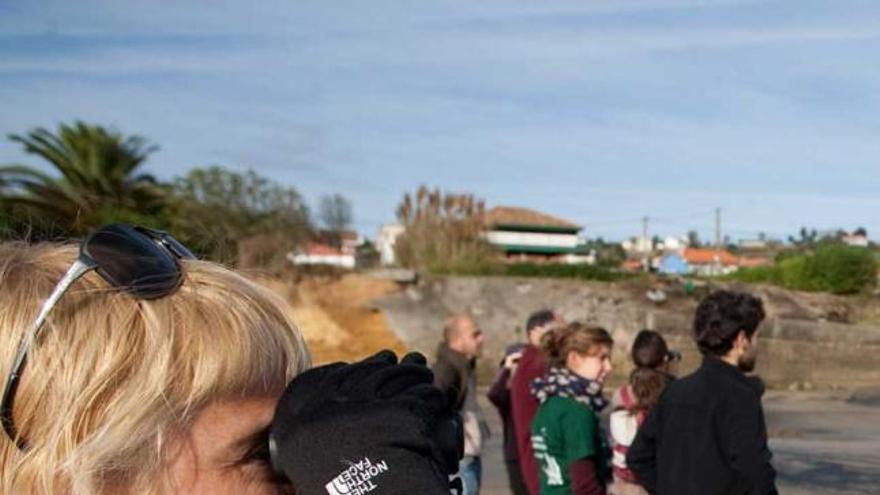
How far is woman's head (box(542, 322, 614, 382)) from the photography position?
6.51 m

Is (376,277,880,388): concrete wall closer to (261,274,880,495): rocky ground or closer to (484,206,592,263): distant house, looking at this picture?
(261,274,880,495): rocky ground

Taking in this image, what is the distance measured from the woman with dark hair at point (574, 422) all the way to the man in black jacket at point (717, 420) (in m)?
0.77

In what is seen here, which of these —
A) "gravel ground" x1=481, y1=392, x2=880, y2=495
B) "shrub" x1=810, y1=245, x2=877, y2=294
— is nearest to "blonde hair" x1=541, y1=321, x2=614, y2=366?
"gravel ground" x1=481, y1=392, x2=880, y2=495

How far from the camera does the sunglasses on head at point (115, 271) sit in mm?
1438

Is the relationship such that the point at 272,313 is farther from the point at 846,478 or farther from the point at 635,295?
the point at 635,295

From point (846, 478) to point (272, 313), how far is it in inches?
479

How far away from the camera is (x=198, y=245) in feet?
6.82

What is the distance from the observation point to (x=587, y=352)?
6.52 metres

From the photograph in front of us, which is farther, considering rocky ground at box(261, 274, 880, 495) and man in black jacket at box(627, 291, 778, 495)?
rocky ground at box(261, 274, 880, 495)

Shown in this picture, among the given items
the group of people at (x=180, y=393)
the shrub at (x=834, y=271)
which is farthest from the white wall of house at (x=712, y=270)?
the group of people at (x=180, y=393)

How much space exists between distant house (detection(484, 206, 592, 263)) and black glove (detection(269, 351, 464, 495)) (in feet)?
192

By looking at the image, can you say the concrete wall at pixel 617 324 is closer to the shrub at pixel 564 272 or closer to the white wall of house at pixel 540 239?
the shrub at pixel 564 272

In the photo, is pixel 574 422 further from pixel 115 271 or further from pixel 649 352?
pixel 115 271

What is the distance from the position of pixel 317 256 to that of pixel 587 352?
27674 millimetres
